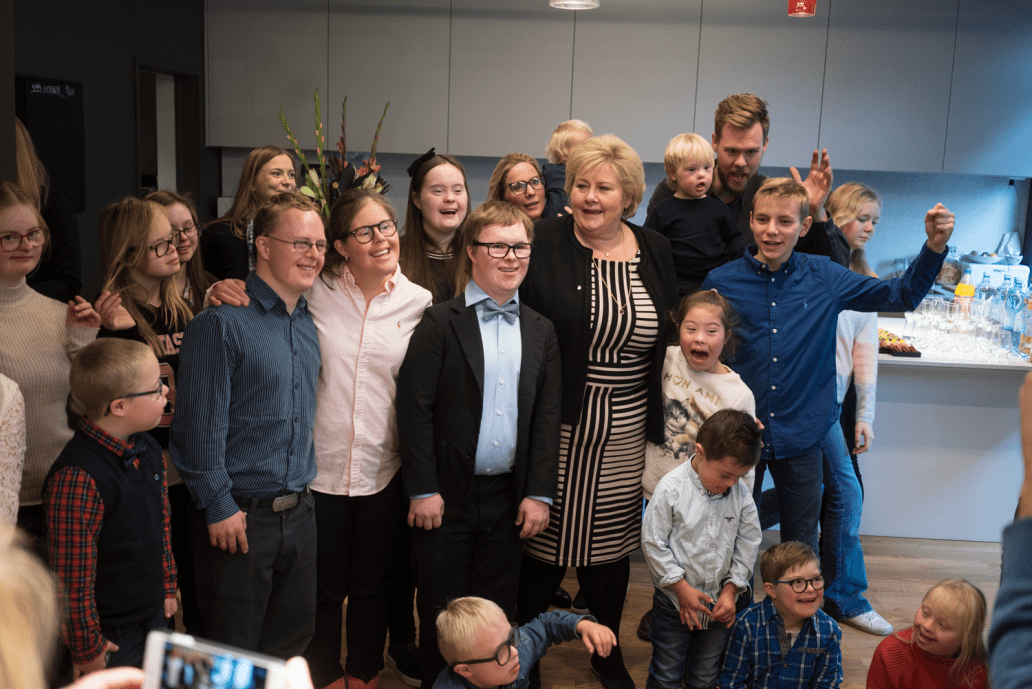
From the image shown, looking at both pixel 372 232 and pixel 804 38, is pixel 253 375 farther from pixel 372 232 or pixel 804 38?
pixel 804 38

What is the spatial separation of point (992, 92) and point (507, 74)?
278 centimetres

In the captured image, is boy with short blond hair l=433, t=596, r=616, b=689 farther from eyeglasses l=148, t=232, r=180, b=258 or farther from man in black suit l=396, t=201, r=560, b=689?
eyeglasses l=148, t=232, r=180, b=258

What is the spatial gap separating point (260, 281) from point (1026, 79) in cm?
477

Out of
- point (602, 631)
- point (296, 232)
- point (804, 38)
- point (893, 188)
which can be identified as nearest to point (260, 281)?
point (296, 232)

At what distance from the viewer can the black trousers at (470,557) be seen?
2260 millimetres

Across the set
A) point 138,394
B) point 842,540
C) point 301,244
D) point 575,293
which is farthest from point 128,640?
point 842,540

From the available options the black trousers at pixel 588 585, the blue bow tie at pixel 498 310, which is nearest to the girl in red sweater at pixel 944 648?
the black trousers at pixel 588 585

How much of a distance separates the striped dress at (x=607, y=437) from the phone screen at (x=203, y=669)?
1770mm

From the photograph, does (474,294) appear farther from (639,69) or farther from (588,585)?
(639,69)

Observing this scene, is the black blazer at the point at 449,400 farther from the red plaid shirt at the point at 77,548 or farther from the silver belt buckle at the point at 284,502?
the red plaid shirt at the point at 77,548

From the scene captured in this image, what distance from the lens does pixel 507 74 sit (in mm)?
5191

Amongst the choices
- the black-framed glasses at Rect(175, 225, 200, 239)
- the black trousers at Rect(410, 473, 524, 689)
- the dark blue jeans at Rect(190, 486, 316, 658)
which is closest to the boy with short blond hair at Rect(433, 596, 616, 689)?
the black trousers at Rect(410, 473, 524, 689)

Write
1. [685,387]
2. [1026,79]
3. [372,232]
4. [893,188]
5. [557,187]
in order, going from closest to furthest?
[372,232], [685,387], [557,187], [1026,79], [893,188]

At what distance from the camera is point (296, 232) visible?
80.2 inches
